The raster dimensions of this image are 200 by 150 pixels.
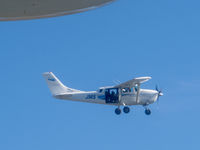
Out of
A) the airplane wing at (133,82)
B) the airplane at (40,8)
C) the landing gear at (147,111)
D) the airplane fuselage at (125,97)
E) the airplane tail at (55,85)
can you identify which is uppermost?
the airplane tail at (55,85)

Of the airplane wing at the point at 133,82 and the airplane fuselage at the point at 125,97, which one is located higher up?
the airplane wing at the point at 133,82

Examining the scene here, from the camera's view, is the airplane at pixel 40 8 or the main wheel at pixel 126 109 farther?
the main wheel at pixel 126 109

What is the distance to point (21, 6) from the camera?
105 inches

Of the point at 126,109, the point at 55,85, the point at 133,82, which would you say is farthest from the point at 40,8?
the point at 55,85

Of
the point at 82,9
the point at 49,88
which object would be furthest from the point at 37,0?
the point at 49,88

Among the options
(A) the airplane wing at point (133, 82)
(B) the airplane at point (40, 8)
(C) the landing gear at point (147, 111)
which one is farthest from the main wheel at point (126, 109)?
(B) the airplane at point (40, 8)

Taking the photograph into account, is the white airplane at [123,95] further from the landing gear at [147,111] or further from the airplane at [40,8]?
the airplane at [40,8]

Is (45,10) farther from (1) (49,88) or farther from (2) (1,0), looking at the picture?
(1) (49,88)

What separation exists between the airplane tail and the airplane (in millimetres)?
39274

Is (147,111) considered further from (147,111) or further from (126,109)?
(126,109)

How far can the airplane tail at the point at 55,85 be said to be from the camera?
43591 millimetres

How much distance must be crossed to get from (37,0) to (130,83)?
35.1m

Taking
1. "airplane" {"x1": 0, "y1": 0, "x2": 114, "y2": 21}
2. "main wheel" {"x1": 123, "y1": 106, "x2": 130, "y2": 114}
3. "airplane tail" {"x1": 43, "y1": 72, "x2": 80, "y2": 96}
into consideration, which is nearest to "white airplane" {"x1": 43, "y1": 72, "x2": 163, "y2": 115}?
"main wheel" {"x1": 123, "y1": 106, "x2": 130, "y2": 114}

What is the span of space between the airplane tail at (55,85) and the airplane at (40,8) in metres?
39.3
